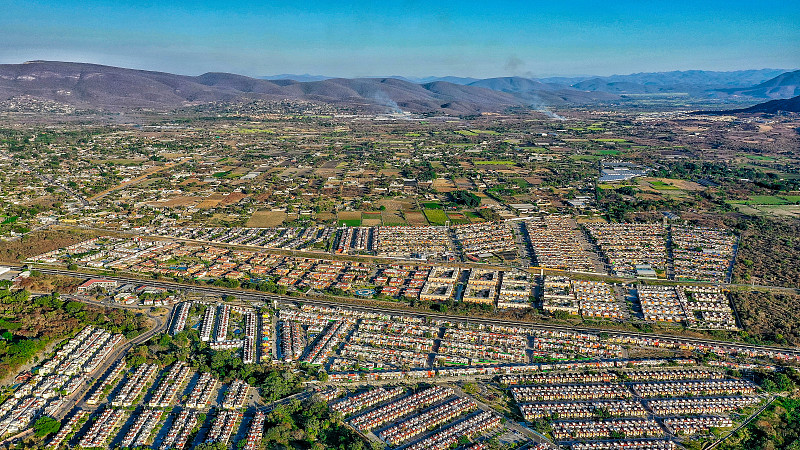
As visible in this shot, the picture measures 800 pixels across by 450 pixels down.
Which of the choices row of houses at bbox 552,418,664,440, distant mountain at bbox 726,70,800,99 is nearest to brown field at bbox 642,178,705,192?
row of houses at bbox 552,418,664,440

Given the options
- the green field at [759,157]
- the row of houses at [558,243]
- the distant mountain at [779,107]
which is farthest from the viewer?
the distant mountain at [779,107]

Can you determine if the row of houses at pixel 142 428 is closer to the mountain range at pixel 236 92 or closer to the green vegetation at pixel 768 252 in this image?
the green vegetation at pixel 768 252

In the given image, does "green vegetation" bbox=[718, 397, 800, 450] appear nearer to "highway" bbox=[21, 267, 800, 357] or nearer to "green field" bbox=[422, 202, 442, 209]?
"highway" bbox=[21, 267, 800, 357]

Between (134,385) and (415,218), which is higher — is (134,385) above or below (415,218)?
below

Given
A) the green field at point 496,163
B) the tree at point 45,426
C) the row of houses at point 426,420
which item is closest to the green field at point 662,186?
the green field at point 496,163

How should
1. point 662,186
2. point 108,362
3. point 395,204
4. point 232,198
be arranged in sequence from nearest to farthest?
point 108,362
point 395,204
point 232,198
point 662,186

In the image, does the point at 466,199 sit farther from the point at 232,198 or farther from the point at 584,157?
the point at 584,157

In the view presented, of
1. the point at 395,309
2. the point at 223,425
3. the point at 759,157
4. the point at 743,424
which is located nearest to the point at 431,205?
the point at 395,309
